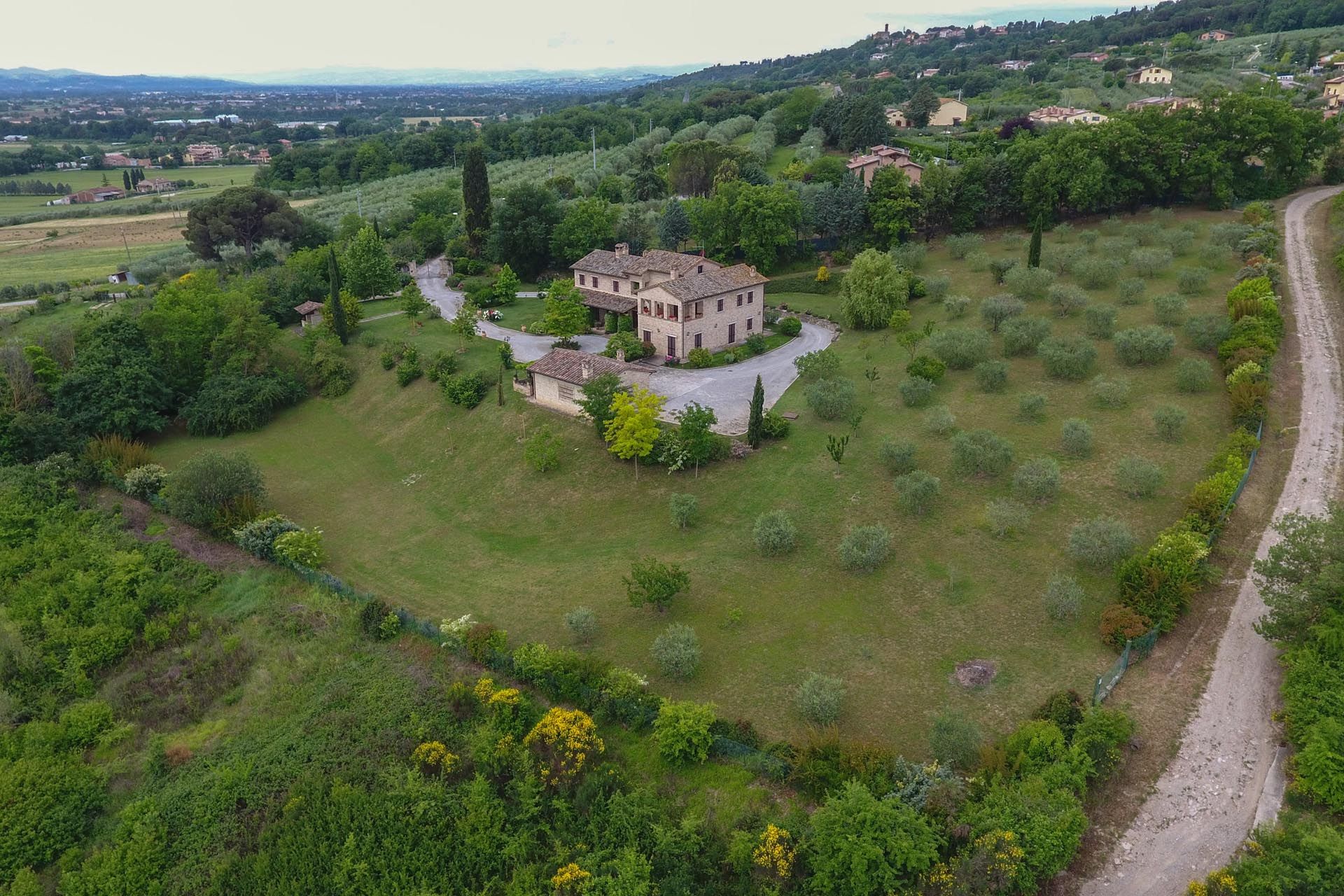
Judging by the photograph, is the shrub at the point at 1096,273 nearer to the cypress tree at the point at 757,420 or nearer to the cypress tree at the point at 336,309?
the cypress tree at the point at 757,420

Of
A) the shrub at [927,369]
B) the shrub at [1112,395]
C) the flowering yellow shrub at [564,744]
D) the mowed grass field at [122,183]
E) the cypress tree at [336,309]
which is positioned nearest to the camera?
the flowering yellow shrub at [564,744]

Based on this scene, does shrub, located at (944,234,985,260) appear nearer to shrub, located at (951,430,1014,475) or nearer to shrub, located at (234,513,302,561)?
shrub, located at (951,430,1014,475)

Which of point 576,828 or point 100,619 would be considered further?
point 100,619

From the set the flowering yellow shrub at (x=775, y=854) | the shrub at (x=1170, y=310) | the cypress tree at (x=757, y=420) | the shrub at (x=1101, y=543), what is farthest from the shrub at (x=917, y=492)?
the shrub at (x=1170, y=310)

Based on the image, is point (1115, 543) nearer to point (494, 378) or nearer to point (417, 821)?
point (417, 821)

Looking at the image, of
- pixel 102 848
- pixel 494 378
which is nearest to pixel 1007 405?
pixel 494 378
